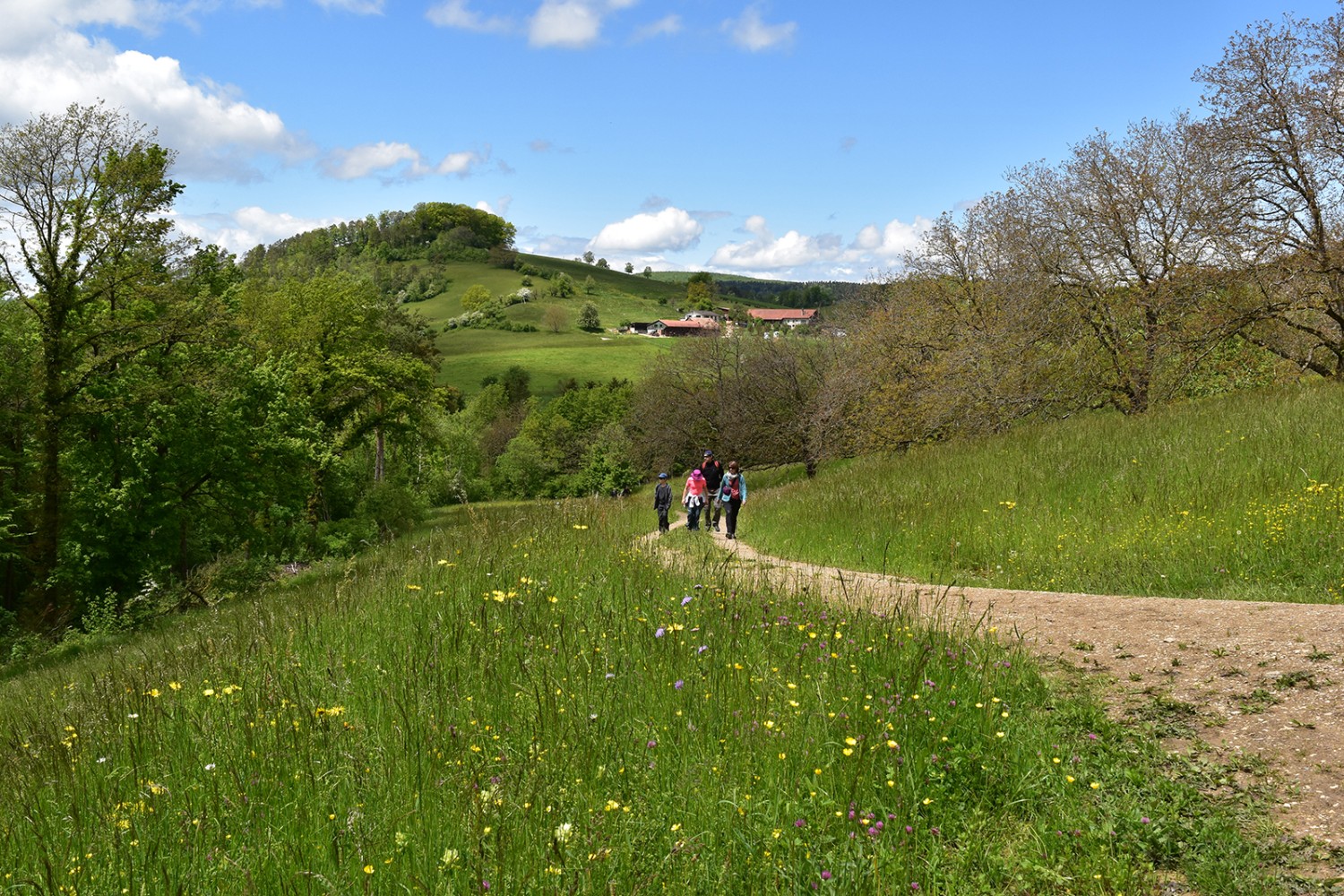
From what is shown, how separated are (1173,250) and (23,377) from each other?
29.5m

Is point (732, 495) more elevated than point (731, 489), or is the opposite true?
point (731, 489)

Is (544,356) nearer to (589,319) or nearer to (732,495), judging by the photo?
(589,319)

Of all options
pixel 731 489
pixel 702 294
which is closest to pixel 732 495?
pixel 731 489

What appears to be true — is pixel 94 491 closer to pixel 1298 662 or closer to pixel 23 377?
pixel 23 377

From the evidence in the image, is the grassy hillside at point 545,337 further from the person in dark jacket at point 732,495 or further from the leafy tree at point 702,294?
the person in dark jacket at point 732,495

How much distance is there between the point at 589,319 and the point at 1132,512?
135m

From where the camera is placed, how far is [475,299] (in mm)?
145375

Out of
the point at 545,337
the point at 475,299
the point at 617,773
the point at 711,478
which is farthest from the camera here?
the point at 475,299

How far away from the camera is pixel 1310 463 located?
33.1ft

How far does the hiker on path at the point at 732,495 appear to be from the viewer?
16328 millimetres

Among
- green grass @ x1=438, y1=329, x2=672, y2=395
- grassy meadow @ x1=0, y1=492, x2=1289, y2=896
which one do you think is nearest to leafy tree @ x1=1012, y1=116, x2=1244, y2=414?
grassy meadow @ x1=0, y1=492, x2=1289, y2=896

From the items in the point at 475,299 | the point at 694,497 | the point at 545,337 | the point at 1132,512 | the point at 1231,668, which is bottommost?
the point at 694,497

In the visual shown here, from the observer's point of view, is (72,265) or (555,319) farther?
(555,319)

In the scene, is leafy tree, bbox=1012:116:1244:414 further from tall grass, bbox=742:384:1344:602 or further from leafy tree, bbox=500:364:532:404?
leafy tree, bbox=500:364:532:404
